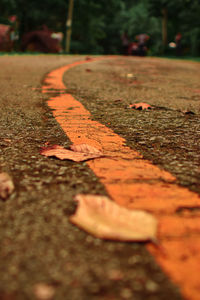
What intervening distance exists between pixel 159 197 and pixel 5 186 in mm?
443

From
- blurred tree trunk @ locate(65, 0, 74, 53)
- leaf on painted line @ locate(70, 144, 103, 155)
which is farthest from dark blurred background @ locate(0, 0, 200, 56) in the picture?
leaf on painted line @ locate(70, 144, 103, 155)

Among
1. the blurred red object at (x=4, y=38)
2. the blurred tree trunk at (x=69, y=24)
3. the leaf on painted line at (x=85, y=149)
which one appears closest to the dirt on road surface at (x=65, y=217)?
the leaf on painted line at (x=85, y=149)

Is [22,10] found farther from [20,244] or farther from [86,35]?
[20,244]

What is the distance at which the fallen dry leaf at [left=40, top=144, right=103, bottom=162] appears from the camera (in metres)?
1.40

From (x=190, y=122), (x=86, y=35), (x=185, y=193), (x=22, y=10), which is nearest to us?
(x=185, y=193)

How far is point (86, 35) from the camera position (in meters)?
30.5

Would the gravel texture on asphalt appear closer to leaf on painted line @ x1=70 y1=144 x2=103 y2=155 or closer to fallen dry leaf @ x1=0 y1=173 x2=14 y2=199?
leaf on painted line @ x1=70 y1=144 x2=103 y2=155

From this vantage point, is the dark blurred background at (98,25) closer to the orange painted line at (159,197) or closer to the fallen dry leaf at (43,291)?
the orange painted line at (159,197)

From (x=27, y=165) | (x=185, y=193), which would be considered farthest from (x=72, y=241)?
(x=27, y=165)

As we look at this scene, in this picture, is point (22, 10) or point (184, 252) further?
point (22, 10)

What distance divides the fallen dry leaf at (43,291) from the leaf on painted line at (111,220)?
19cm

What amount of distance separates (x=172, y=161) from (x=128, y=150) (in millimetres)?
220

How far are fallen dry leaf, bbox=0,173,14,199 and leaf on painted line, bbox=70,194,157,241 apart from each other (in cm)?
21

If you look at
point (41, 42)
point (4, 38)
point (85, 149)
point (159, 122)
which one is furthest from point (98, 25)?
point (85, 149)
